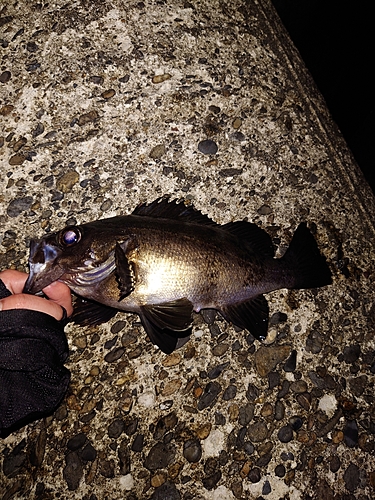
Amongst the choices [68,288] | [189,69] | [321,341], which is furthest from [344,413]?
[189,69]

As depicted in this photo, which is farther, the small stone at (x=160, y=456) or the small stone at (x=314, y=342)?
the small stone at (x=314, y=342)

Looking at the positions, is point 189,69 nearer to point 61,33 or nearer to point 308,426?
point 61,33

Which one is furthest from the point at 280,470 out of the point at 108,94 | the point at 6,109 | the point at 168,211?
the point at 6,109

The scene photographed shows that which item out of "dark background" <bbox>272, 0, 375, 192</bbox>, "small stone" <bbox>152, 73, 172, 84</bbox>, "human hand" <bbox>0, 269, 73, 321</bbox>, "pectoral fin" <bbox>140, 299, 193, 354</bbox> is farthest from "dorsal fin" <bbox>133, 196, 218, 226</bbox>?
"dark background" <bbox>272, 0, 375, 192</bbox>

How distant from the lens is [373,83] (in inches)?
293

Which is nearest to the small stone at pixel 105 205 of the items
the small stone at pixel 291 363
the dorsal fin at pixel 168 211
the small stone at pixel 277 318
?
the dorsal fin at pixel 168 211

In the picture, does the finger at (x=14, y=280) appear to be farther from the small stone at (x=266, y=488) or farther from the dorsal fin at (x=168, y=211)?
the small stone at (x=266, y=488)

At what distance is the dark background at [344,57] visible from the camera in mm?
7422

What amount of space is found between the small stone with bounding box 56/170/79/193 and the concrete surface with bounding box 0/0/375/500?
0.01 metres

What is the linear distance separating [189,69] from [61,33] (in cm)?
97

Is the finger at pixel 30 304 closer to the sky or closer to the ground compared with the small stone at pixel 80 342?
closer to the sky

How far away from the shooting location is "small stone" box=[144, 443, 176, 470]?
92.8 inches

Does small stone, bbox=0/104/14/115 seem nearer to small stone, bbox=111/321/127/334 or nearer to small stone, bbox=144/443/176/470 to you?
small stone, bbox=111/321/127/334

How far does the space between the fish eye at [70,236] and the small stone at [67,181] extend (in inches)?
27.4
